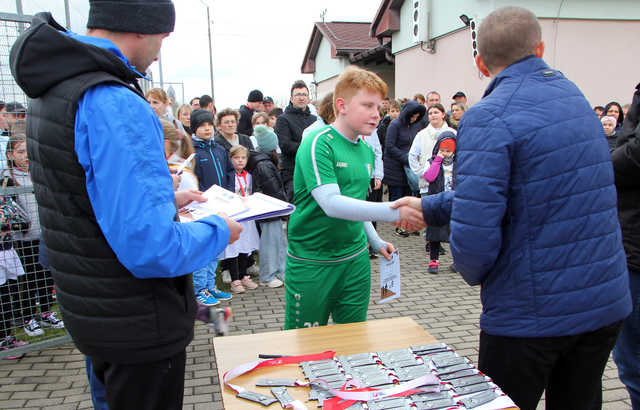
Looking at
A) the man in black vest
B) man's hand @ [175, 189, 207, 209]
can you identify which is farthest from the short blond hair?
the man in black vest

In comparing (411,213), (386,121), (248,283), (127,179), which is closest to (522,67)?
(411,213)

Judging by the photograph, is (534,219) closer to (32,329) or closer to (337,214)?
(337,214)

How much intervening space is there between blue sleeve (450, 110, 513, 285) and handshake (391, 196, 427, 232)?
0.50 meters

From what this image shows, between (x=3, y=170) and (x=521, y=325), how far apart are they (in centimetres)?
407

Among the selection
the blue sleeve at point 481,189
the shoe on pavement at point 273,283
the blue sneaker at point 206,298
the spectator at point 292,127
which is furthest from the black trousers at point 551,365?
the spectator at point 292,127

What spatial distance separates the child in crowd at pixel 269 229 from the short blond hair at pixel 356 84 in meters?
3.30

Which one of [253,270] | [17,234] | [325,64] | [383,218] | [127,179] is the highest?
[325,64]

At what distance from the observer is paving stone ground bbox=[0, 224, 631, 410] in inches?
131

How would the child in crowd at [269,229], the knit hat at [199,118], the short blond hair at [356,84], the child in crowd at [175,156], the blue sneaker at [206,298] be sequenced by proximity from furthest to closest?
1. the child in crowd at [269,229]
2. the knit hat at [199,118]
3. the blue sneaker at [206,298]
4. the child in crowd at [175,156]
5. the short blond hair at [356,84]

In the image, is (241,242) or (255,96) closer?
(241,242)

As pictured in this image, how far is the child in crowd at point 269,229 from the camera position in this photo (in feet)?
19.1

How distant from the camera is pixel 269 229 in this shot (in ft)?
19.4

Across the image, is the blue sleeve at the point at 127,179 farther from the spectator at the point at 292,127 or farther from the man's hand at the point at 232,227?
the spectator at the point at 292,127

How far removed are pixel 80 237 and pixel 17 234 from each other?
10.9 feet
